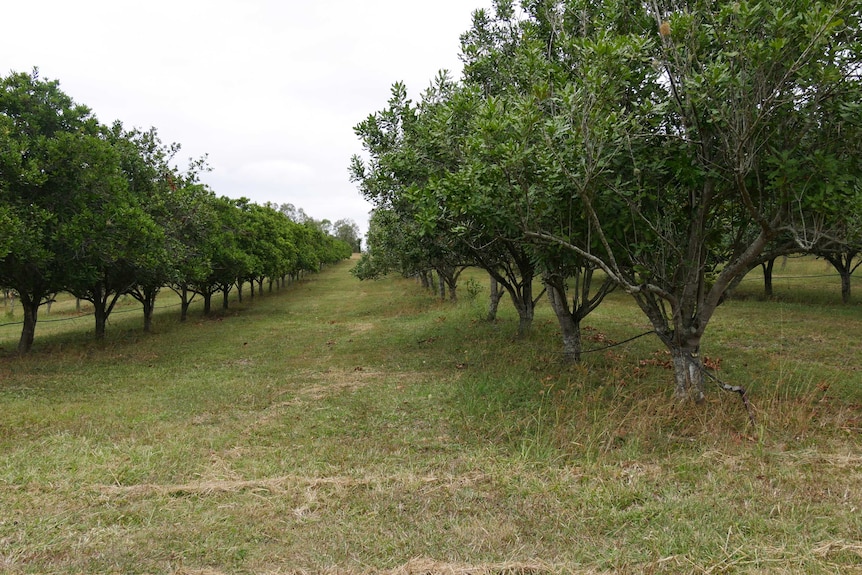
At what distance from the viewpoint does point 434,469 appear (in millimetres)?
6074

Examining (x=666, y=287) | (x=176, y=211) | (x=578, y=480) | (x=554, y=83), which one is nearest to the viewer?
(x=578, y=480)

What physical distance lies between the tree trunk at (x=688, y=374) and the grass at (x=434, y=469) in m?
0.31

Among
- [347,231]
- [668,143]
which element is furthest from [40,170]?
[347,231]

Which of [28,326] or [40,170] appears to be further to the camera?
[28,326]

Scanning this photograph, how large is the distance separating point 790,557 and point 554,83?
686 cm

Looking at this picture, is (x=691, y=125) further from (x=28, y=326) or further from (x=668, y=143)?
(x=28, y=326)

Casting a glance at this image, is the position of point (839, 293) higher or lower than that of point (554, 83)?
lower

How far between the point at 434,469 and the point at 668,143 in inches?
229

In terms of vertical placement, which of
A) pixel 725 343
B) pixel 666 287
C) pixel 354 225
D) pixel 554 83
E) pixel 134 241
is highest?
pixel 354 225

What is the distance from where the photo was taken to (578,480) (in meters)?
5.47

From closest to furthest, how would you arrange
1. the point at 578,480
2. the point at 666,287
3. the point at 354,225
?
1. the point at 578,480
2. the point at 666,287
3. the point at 354,225

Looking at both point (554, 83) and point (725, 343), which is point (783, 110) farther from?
point (725, 343)

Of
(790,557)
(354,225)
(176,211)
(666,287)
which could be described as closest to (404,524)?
(790,557)

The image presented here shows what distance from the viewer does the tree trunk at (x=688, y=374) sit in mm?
8125
